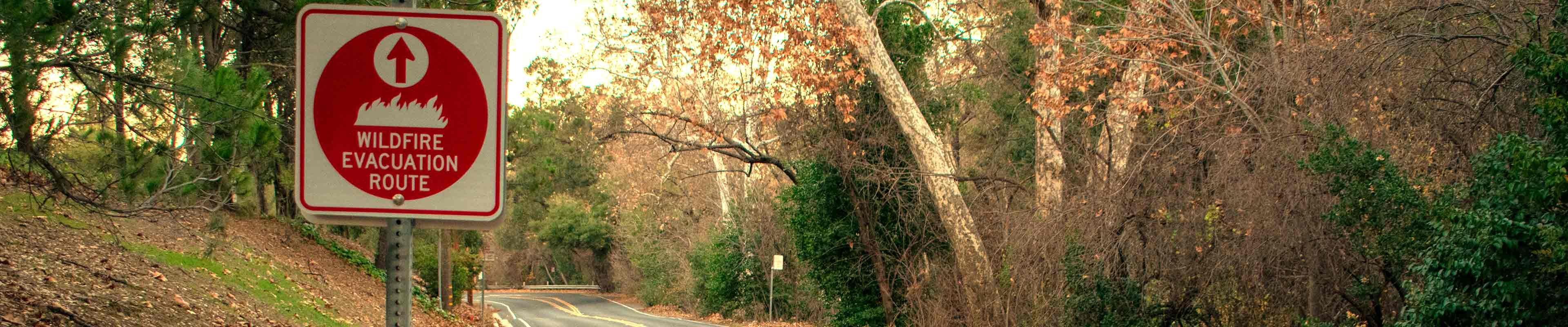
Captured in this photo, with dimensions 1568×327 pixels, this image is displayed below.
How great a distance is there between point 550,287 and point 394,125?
66777 millimetres

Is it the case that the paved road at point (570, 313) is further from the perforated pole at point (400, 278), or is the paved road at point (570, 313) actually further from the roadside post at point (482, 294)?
the perforated pole at point (400, 278)

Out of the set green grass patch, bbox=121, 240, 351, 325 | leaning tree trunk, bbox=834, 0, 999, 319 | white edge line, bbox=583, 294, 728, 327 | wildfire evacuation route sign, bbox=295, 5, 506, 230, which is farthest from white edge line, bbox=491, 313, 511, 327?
wildfire evacuation route sign, bbox=295, 5, 506, 230

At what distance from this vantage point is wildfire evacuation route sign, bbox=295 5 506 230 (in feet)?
8.39

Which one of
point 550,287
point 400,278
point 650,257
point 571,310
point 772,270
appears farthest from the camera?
point 550,287

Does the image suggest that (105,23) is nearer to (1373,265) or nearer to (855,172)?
(1373,265)

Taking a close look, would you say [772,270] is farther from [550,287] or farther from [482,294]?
[550,287]

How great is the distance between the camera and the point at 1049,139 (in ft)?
60.1

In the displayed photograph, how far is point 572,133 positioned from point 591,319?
61.0 feet

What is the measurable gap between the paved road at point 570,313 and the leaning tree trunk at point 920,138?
19576 millimetres

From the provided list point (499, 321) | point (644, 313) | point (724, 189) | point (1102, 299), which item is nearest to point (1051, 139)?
point (1102, 299)

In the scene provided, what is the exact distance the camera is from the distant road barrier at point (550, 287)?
6712cm

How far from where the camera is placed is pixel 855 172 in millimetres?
22266

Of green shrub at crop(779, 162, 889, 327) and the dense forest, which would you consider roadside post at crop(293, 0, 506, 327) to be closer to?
the dense forest

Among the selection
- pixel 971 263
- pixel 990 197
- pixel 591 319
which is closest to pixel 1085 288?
pixel 971 263
